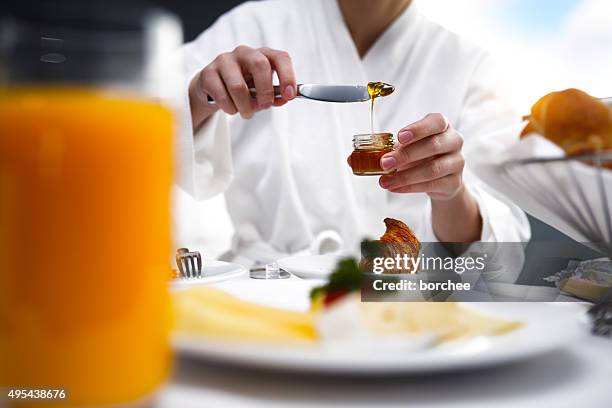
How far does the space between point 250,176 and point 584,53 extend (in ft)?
3.33

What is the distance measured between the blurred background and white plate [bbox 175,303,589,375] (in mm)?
934

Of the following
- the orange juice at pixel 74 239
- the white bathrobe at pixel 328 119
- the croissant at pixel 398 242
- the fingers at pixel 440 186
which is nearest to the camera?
the orange juice at pixel 74 239

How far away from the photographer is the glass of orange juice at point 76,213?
274 millimetres

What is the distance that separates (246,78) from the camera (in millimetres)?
986

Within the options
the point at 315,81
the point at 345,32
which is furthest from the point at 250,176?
the point at 345,32

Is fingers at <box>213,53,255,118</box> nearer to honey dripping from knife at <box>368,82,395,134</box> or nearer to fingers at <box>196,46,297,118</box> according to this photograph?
fingers at <box>196,46,297,118</box>

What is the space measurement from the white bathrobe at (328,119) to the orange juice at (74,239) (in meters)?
0.92

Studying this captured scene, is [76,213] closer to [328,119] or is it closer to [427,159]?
[427,159]

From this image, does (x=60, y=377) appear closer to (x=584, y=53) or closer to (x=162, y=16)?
(x=162, y=16)

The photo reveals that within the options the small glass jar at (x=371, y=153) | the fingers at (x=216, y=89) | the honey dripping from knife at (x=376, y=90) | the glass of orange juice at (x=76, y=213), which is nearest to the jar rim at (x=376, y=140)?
the small glass jar at (x=371, y=153)

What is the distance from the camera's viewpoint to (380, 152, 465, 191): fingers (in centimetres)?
96

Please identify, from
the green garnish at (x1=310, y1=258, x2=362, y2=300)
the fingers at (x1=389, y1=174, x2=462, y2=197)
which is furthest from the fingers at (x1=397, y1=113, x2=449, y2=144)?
the green garnish at (x1=310, y1=258, x2=362, y2=300)

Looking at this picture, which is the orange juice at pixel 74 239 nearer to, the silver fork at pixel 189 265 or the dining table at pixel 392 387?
the dining table at pixel 392 387

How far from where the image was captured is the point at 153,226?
11.7 inches
